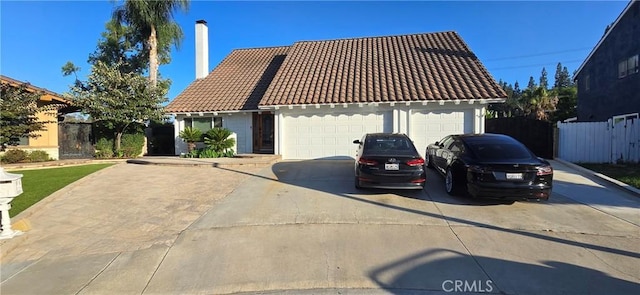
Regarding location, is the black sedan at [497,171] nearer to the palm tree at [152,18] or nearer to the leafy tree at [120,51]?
the palm tree at [152,18]

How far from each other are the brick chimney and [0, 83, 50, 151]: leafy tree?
309 inches

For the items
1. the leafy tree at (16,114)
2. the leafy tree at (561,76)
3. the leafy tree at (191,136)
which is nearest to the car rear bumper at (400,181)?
the leafy tree at (191,136)

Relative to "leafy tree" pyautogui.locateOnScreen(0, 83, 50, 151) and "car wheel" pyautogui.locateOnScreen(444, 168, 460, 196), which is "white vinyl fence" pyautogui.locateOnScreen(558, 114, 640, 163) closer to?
"car wheel" pyautogui.locateOnScreen(444, 168, 460, 196)

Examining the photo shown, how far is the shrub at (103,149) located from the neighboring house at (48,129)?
1710 mm

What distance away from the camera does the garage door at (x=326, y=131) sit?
14.2 metres

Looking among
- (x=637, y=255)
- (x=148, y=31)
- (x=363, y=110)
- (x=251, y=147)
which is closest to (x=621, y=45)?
(x=363, y=110)

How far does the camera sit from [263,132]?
16812 millimetres

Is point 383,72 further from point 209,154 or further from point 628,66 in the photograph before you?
point 628,66

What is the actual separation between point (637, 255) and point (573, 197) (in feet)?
11.8

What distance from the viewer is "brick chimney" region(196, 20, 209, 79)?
66.9 feet

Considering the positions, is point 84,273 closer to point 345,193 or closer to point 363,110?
point 345,193

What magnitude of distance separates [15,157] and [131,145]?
15.5ft

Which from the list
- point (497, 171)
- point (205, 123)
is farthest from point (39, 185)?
point (497, 171)

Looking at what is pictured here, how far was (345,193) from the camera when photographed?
27.2 feet
